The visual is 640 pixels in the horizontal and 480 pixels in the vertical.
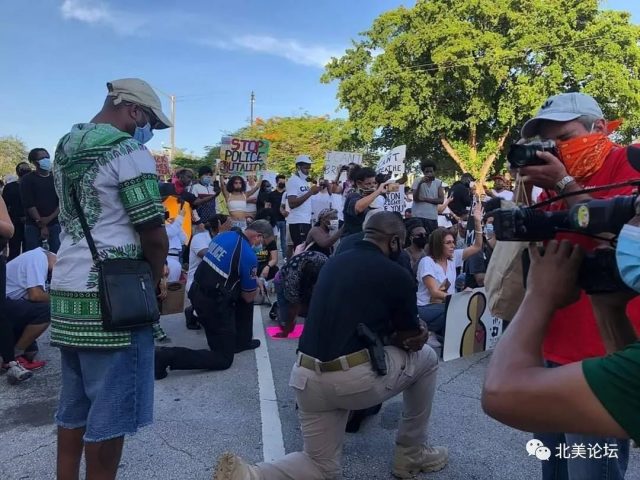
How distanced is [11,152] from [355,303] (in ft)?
152

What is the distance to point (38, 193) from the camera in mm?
7785

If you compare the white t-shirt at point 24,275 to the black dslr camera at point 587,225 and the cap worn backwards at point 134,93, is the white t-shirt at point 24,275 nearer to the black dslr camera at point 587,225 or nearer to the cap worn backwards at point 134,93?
the cap worn backwards at point 134,93

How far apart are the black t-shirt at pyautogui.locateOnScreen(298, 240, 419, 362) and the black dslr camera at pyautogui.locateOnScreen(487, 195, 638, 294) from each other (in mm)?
1495

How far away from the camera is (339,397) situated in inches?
104

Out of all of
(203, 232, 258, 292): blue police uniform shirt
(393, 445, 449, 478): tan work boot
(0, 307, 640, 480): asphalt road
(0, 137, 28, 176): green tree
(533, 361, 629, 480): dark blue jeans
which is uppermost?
(0, 137, 28, 176): green tree

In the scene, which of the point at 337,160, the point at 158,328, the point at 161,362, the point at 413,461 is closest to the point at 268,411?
the point at 161,362

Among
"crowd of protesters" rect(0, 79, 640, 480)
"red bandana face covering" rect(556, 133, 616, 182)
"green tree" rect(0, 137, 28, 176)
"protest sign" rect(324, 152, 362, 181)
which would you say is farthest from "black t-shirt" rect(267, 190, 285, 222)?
"green tree" rect(0, 137, 28, 176)

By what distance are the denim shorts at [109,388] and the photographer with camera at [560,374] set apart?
1574 mm

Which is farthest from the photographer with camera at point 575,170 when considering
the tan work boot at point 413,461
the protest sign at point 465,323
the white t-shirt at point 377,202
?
the white t-shirt at point 377,202

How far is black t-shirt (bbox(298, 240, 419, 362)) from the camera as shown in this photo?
2.68 meters

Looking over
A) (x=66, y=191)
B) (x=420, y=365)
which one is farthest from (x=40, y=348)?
(x=420, y=365)

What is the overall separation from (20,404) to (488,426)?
3380 mm

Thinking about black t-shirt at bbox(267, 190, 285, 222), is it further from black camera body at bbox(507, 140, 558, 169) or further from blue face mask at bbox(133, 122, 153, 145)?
black camera body at bbox(507, 140, 558, 169)

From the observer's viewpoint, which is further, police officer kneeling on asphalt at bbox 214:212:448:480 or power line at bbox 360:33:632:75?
power line at bbox 360:33:632:75
